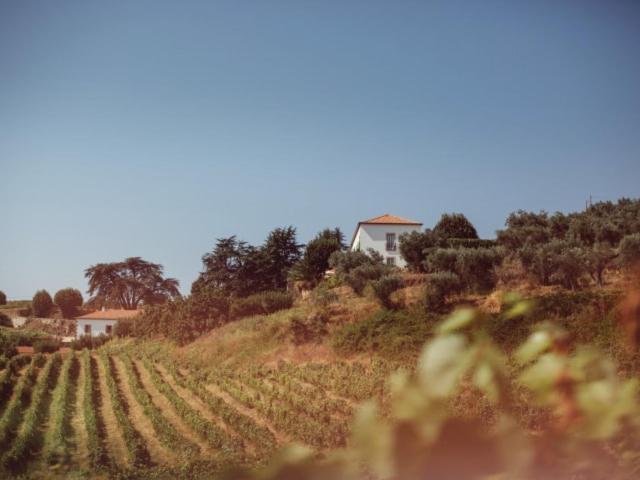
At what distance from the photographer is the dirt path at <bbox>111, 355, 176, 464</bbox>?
380 inches

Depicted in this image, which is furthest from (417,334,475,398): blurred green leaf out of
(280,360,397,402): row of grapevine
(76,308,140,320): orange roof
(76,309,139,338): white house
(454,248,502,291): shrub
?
(76,309,139,338): white house

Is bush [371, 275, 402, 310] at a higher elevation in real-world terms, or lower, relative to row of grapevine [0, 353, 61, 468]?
higher

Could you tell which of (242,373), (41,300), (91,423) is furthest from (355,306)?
(41,300)

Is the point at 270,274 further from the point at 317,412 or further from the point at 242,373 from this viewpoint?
the point at 317,412

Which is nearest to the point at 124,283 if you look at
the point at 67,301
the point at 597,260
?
the point at 67,301

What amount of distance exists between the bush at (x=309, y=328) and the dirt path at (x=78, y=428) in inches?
319

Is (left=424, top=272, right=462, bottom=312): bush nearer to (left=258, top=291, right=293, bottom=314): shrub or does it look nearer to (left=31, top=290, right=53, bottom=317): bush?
(left=258, top=291, right=293, bottom=314): shrub

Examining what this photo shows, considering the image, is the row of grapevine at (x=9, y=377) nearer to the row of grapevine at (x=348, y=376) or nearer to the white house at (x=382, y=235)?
the row of grapevine at (x=348, y=376)

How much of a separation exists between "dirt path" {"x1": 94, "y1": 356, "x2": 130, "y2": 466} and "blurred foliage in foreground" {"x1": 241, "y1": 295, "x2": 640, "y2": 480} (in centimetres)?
1022

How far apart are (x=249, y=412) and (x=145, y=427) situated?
2.99 m

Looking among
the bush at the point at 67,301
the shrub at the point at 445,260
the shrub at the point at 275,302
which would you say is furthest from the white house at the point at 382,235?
the bush at the point at 67,301

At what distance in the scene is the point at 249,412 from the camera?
479 inches

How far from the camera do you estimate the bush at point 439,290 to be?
50.4 feet

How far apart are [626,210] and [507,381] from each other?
2466cm
